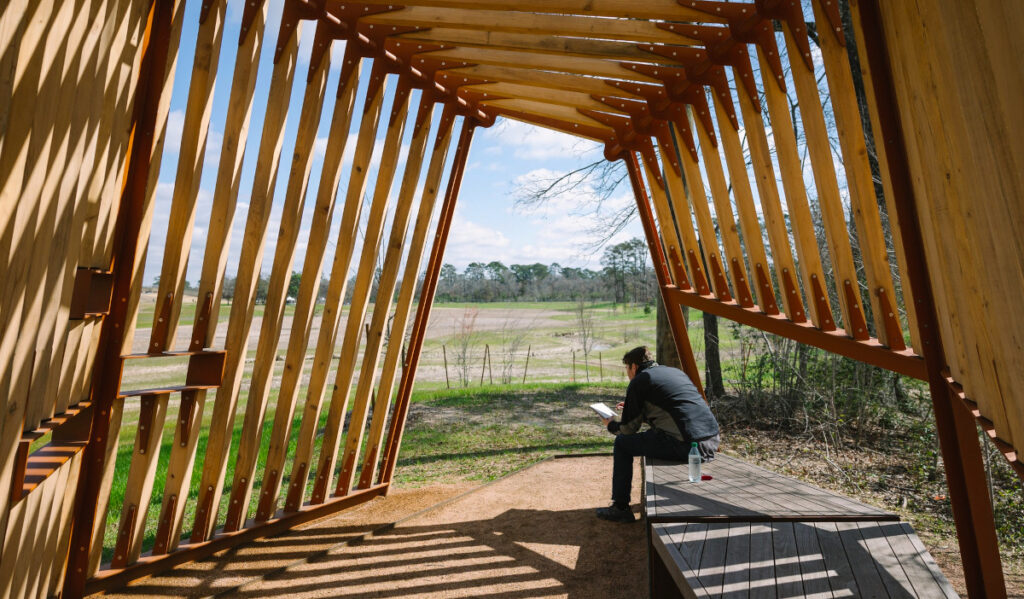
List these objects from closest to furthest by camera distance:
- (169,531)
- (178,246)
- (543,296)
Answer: (178,246)
(169,531)
(543,296)

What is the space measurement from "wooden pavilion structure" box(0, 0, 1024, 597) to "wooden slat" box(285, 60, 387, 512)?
0.08 ft

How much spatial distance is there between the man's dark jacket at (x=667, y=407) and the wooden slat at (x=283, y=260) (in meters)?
2.68

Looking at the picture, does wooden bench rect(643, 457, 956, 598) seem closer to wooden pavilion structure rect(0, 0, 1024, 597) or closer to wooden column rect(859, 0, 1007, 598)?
wooden column rect(859, 0, 1007, 598)

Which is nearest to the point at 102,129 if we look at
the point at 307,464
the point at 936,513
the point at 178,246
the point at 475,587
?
the point at 178,246

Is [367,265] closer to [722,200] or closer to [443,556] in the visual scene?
[443,556]

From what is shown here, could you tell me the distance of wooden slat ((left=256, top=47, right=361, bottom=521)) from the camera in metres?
4.55

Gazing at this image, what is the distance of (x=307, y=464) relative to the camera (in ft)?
16.7

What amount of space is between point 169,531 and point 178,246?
197 cm

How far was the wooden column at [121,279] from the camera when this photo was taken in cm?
335

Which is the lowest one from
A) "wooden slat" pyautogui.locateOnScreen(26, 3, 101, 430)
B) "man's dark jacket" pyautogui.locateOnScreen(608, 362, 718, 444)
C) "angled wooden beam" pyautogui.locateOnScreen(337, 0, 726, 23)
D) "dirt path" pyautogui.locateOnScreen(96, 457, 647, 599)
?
"dirt path" pyautogui.locateOnScreen(96, 457, 647, 599)

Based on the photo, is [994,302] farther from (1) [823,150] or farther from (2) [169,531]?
(2) [169,531]

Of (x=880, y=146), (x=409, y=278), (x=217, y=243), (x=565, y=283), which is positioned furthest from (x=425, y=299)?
(x=565, y=283)

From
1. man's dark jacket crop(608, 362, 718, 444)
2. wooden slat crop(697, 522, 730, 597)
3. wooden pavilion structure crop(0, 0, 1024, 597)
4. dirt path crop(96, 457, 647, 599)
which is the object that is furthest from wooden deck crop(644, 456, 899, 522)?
wooden pavilion structure crop(0, 0, 1024, 597)

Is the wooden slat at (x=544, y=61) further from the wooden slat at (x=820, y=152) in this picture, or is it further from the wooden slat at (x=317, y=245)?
the wooden slat at (x=820, y=152)
